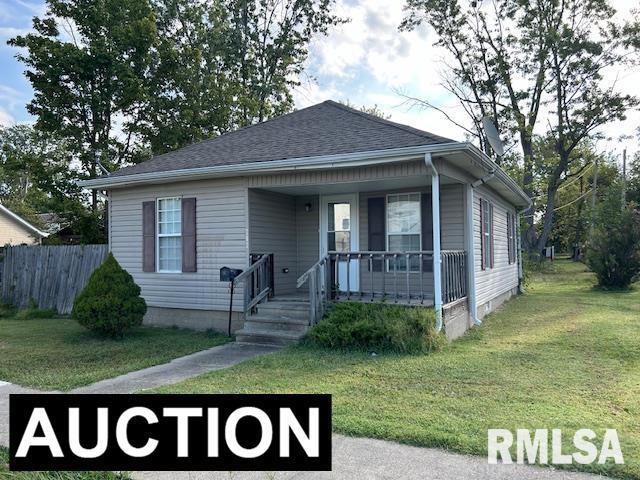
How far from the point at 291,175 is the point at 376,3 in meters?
9.90

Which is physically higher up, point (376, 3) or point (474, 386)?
point (376, 3)

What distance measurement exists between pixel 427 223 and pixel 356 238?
146 centimetres

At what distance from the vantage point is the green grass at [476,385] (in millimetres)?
3854

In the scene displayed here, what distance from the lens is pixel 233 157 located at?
9.09 meters

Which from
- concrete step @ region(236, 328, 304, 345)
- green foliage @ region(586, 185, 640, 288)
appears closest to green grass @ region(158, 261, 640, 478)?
concrete step @ region(236, 328, 304, 345)

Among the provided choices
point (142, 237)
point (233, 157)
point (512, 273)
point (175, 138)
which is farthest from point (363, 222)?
point (175, 138)

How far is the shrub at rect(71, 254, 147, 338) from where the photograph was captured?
26.0 feet

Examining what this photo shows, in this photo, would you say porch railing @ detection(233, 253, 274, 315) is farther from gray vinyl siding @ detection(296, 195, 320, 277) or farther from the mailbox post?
gray vinyl siding @ detection(296, 195, 320, 277)

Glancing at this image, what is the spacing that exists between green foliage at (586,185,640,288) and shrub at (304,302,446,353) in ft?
40.6

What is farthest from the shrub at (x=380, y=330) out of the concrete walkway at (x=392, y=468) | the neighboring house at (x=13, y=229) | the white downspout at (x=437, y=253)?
the neighboring house at (x=13, y=229)

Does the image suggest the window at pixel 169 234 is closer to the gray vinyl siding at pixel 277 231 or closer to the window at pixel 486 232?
the gray vinyl siding at pixel 277 231

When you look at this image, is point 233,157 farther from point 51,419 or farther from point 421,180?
point 51,419

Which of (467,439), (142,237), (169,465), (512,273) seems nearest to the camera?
(169,465)

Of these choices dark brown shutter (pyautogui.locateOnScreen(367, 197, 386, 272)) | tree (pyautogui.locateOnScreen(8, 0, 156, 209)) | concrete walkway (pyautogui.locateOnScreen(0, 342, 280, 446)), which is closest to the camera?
concrete walkway (pyautogui.locateOnScreen(0, 342, 280, 446))
